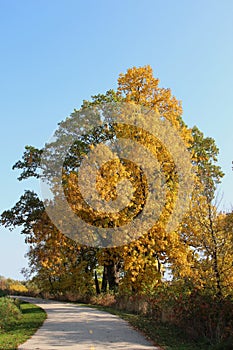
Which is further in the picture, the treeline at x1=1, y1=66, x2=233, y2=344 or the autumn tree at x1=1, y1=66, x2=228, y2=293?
the autumn tree at x1=1, y1=66, x2=228, y2=293

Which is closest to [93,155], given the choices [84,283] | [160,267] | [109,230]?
[109,230]

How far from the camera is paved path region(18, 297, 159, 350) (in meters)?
11.1

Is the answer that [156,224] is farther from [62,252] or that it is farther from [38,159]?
[38,159]

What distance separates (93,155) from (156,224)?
16.9ft

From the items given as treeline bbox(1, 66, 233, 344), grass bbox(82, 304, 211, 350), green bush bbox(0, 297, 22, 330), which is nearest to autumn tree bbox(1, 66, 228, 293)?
treeline bbox(1, 66, 233, 344)

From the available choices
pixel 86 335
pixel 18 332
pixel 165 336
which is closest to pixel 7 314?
pixel 18 332

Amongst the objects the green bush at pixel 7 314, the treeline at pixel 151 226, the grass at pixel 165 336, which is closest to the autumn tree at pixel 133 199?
the treeline at pixel 151 226

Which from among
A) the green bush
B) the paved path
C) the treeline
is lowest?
the paved path

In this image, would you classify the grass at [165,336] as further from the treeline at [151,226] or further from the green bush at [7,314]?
the green bush at [7,314]

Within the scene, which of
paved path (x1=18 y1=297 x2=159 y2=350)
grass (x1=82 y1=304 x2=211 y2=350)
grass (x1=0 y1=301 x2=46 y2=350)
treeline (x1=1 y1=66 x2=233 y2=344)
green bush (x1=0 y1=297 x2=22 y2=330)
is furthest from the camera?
green bush (x1=0 y1=297 x2=22 y2=330)

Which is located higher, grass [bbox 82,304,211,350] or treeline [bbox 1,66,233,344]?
treeline [bbox 1,66,233,344]

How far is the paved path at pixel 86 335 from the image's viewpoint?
1112 cm

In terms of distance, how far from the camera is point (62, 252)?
28516 mm

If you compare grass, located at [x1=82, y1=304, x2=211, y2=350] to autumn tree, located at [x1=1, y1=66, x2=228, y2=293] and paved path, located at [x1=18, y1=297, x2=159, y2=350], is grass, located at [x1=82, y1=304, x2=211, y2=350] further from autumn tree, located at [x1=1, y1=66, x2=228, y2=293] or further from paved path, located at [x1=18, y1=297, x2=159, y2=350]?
autumn tree, located at [x1=1, y1=66, x2=228, y2=293]
